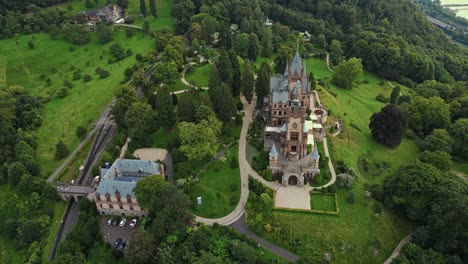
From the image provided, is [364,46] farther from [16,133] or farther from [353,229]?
[16,133]

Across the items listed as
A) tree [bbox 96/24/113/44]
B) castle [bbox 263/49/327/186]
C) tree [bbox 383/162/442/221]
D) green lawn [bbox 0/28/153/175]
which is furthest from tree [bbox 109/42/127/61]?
tree [bbox 383/162/442/221]

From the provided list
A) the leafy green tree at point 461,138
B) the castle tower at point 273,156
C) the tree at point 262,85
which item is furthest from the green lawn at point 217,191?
the leafy green tree at point 461,138

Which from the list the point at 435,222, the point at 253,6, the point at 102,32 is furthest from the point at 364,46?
the point at 102,32

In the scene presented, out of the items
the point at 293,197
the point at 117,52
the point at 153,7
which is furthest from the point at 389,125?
the point at 153,7

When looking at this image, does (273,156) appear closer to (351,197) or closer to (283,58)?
(351,197)

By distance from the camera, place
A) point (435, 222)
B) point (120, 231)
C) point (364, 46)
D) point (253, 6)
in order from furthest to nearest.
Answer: point (253, 6) < point (364, 46) < point (120, 231) < point (435, 222)

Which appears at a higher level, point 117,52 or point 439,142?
point 439,142

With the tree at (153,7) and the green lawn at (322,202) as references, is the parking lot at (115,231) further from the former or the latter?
the tree at (153,7)
